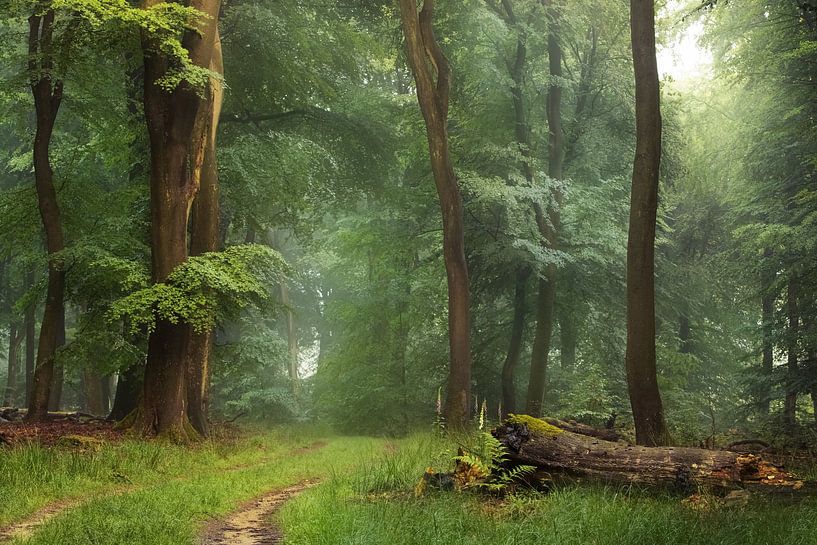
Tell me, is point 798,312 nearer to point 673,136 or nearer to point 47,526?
point 673,136

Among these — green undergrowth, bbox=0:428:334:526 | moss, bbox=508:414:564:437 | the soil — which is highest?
moss, bbox=508:414:564:437

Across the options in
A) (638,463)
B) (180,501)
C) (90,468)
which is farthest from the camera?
(90,468)

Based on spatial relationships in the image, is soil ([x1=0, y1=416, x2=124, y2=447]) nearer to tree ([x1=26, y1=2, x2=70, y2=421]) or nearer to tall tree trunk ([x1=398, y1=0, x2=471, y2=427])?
tree ([x1=26, y1=2, x2=70, y2=421])

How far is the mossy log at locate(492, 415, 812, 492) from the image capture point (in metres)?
6.67

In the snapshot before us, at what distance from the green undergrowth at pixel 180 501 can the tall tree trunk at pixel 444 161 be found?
11.6 ft

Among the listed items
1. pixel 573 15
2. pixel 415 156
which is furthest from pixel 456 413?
pixel 573 15

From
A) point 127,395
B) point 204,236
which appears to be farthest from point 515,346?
point 127,395

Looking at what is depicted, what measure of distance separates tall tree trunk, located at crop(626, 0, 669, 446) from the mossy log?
2081mm

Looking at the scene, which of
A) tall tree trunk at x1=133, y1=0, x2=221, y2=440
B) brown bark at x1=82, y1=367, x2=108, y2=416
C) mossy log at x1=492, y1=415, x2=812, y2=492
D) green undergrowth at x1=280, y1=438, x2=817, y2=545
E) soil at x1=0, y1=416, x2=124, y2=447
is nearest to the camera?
green undergrowth at x1=280, y1=438, x2=817, y2=545

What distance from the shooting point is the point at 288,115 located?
19.6 meters

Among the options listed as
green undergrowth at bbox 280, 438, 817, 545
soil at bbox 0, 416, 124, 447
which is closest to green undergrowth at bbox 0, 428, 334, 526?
soil at bbox 0, 416, 124, 447

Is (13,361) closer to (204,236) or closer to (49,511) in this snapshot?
(204,236)

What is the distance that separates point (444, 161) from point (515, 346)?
711 centimetres

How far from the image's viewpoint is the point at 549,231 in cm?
1927
